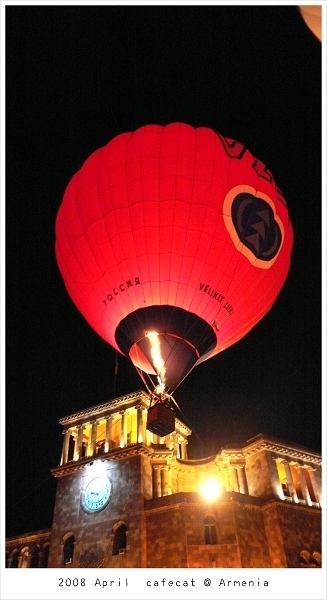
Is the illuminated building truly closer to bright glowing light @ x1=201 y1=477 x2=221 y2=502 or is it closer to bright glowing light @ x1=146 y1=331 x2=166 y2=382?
bright glowing light @ x1=201 y1=477 x2=221 y2=502

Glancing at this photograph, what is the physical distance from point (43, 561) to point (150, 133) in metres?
22.4

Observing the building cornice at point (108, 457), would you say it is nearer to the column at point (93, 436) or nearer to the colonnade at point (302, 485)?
the column at point (93, 436)

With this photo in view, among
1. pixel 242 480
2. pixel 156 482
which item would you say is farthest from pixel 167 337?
pixel 242 480

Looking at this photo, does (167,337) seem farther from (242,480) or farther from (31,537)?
(31,537)

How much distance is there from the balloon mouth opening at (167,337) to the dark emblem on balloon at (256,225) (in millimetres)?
2568

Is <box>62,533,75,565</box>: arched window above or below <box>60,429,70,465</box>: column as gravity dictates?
below

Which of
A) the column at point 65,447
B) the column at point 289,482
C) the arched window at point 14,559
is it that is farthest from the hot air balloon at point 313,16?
the arched window at point 14,559

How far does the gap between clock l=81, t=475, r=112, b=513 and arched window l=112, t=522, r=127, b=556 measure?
1367 mm

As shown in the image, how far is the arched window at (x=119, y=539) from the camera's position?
24.0 meters

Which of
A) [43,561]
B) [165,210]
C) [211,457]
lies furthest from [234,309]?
[43,561]

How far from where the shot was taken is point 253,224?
1488cm

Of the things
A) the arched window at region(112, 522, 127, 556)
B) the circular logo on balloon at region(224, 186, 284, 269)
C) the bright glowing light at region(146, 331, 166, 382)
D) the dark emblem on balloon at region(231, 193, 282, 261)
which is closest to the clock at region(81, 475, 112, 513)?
the arched window at region(112, 522, 127, 556)

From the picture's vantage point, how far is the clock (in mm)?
25781

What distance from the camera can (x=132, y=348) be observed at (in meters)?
16.1
